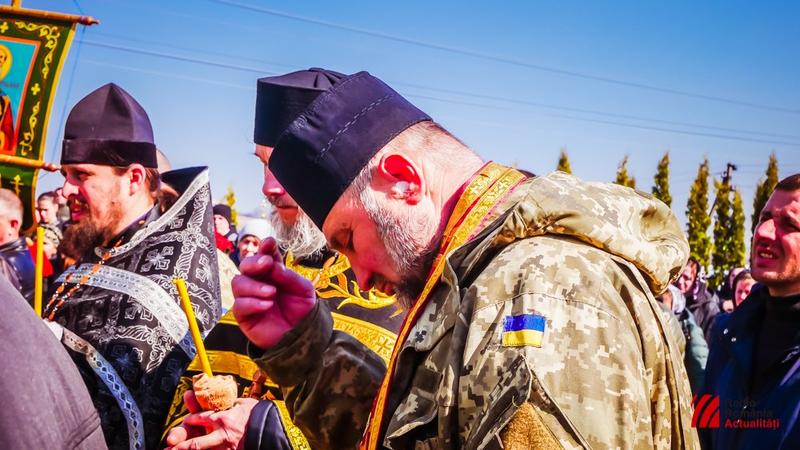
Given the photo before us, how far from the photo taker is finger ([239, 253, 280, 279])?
2436mm

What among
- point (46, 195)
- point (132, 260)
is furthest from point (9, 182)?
point (46, 195)

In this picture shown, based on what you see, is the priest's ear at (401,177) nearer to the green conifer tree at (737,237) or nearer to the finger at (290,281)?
the finger at (290,281)

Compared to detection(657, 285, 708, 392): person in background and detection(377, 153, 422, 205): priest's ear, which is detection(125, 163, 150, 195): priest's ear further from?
detection(657, 285, 708, 392): person in background

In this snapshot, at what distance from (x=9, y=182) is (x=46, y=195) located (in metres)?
6.16

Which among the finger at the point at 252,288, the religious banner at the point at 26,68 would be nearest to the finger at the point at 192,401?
the finger at the point at 252,288

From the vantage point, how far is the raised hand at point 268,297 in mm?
2428

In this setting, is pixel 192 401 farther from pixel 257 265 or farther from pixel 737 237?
pixel 737 237

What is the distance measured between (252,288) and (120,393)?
4.89 ft

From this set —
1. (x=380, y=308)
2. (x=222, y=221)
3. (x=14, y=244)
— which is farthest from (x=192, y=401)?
(x=222, y=221)

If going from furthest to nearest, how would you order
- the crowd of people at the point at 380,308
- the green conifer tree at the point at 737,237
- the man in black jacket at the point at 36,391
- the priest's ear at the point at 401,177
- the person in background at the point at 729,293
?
1. the green conifer tree at the point at 737,237
2. the person in background at the point at 729,293
3. the priest's ear at the point at 401,177
4. the crowd of people at the point at 380,308
5. the man in black jacket at the point at 36,391

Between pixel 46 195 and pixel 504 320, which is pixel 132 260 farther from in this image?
pixel 46 195

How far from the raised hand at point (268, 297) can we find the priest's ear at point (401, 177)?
500 mm

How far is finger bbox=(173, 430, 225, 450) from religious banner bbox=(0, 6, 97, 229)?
5.30 ft

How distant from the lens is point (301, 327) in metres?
2.52
